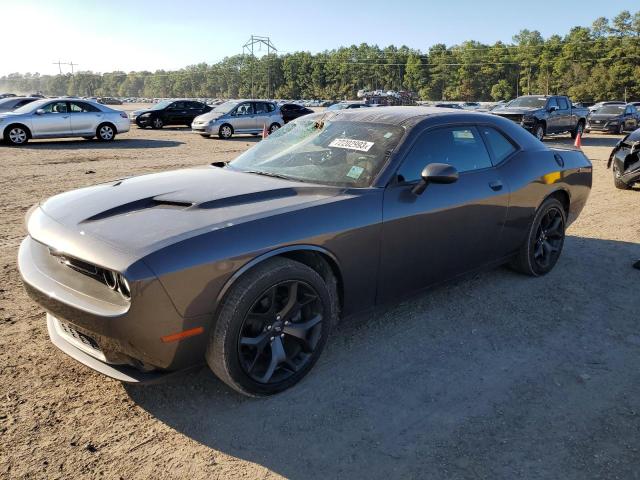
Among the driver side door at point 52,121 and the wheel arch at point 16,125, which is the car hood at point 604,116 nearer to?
the driver side door at point 52,121

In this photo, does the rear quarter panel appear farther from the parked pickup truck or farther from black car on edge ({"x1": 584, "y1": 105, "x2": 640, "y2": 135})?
black car on edge ({"x1": 584, "y1": 105, "x2": 640, "y2": 135})

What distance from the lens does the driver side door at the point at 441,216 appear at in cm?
333

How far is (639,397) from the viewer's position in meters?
2.92

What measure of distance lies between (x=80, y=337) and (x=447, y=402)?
2025mm

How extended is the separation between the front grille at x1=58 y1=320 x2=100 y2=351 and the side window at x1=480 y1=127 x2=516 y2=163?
3.30m

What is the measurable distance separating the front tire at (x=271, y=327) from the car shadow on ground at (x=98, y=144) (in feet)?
47.6

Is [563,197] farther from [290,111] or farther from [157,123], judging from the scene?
[157,123]

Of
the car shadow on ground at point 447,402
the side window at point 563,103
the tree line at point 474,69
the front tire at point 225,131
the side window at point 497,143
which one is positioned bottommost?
the car shadow on ground at point 447,402

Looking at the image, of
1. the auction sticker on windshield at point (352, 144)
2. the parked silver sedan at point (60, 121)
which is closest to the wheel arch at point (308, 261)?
the auction sticker on windshield at point (352, 144)

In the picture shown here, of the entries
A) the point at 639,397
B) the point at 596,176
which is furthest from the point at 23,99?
the point at 639,397

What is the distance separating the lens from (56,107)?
16391mm

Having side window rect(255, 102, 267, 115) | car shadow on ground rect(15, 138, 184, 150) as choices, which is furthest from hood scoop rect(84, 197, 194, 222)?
side window rect(255, 102, 267, 115)

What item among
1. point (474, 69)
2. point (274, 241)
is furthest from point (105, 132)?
point (474, 69)

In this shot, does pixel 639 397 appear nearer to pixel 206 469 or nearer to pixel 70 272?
pixel 206 469
